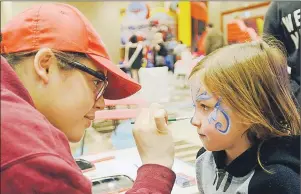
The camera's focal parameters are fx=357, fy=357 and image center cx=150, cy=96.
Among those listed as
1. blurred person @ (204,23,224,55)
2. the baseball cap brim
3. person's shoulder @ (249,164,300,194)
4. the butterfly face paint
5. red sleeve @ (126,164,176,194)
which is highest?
the baseball cap brim

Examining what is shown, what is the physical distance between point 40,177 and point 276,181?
1.89ft

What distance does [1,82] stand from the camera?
20.4 inches

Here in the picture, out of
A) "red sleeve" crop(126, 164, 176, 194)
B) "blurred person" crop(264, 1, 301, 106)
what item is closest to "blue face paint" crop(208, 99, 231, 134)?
"red sleeve" crop(126, 164, 176, 194)

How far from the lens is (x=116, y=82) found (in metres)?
0.86

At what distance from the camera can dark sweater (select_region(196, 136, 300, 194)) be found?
840 mm

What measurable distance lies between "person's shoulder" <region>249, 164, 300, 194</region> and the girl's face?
0.11m

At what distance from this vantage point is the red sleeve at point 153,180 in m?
0.64

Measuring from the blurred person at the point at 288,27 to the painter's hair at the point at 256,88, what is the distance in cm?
51

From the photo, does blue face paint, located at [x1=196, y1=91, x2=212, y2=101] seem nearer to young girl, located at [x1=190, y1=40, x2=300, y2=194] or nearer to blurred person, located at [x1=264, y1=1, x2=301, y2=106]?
young girl, located at [x1=190, y1=40, x2=300, y2=194]

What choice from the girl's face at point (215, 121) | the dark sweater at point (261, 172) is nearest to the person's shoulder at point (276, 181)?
the dark sweater at point (261, 172)

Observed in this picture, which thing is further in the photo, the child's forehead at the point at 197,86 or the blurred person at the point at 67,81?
the child's forehead at the point at 197,86

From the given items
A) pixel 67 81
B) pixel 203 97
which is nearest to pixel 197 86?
pixel 203 97

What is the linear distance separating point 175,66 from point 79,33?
0.94 meters

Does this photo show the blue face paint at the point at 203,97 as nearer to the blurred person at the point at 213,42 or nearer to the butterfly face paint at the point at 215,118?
the butterfly face paint at the point at 215,118
